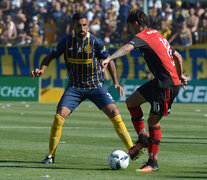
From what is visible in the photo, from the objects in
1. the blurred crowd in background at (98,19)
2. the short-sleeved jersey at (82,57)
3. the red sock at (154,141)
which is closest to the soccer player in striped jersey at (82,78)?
the short-sleeved jersey at (82,57)

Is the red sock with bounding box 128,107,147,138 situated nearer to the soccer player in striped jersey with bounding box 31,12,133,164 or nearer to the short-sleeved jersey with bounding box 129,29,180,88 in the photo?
the soccer player in striped jersey with bounding box 31,12,133,164

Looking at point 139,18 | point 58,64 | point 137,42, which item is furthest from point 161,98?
point 58,64

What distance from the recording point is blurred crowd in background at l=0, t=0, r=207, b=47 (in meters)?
24.7

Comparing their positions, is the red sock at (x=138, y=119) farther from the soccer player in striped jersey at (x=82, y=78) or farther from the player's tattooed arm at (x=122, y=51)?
the player's tattooed arm at (x=122, y=51)

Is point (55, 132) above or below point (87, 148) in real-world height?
above

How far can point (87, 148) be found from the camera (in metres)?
9.98

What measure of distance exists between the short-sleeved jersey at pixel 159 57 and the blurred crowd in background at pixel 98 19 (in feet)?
53.4

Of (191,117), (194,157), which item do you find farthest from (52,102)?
(194,157)

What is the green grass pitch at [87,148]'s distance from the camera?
24.0ft

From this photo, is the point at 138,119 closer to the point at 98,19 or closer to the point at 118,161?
the point at 118,161

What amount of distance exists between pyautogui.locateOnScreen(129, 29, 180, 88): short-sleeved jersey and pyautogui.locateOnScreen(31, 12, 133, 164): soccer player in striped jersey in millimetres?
1023

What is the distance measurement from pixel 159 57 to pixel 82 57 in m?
1.38

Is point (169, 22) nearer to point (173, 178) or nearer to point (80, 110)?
point (80, 110)

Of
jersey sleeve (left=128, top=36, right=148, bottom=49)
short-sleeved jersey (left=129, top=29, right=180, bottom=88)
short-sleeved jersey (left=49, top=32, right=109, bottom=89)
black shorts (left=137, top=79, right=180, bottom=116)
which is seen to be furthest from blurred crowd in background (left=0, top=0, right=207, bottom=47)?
jersey sleeve (left=128, top=36, right=148, bottom=49)
